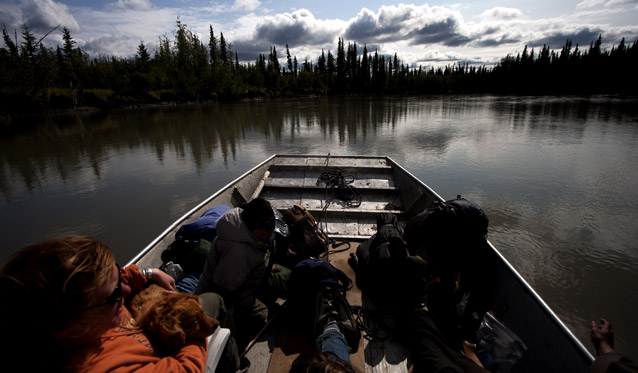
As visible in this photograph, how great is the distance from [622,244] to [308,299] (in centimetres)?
746

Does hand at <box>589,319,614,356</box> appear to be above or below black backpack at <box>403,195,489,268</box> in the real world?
below

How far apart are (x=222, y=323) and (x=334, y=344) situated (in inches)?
33.5

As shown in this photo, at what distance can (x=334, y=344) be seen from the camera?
2229 mm

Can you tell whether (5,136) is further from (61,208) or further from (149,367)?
(149,367)

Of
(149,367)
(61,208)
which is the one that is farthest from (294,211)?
(61,208)

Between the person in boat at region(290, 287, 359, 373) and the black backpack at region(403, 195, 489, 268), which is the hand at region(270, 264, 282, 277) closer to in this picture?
the person in boat at region(290, 287, 359, 373)

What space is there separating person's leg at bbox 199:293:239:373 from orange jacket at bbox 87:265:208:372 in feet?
1.30

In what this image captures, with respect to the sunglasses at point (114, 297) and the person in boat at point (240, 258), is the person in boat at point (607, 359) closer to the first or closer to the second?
the person in boat at point (240, 258)

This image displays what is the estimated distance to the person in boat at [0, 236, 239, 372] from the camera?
100 cm

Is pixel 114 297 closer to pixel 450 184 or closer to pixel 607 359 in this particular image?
pixel 607 359

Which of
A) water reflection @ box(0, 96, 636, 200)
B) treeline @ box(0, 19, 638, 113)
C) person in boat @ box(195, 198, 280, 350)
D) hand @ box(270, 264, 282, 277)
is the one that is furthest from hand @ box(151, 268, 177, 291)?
treeline @ box(0, 19, 638, 113)

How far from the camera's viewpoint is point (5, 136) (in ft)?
63.8

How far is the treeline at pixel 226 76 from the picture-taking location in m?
40.3

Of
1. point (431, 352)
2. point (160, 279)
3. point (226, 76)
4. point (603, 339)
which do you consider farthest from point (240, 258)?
point (226, 76)
